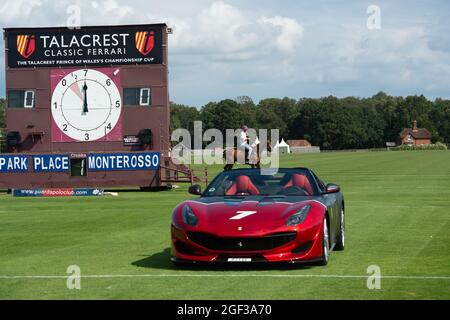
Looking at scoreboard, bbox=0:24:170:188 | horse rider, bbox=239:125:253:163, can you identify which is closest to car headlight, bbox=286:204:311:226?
horse rider, bbox=239:125:253:163

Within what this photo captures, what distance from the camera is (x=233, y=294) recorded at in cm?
878

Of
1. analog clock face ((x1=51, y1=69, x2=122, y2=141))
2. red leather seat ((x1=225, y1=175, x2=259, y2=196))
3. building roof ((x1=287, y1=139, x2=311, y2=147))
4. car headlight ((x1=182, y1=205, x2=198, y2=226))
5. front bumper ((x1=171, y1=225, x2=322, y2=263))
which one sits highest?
analog clock face ((x1=51, y1=69, x2=122, y2=141))

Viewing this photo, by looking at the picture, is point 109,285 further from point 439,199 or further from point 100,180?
point 100,180

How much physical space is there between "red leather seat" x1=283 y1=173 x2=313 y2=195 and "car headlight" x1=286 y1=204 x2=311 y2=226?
1.22 meters

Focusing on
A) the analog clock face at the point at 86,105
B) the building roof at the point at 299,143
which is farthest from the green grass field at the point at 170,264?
the building roof at the point at 299,143

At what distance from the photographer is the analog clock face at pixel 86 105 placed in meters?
32.0

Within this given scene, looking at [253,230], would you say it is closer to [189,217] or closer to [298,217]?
[298,217]

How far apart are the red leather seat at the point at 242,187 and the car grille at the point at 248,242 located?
68.1 inches

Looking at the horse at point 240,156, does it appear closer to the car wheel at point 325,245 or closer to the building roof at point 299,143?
the car wheel at point 325,245

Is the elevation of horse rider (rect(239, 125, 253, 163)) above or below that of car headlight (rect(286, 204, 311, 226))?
above

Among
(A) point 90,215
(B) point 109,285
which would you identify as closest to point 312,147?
(A) point 90,215

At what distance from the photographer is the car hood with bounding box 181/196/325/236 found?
1062cm

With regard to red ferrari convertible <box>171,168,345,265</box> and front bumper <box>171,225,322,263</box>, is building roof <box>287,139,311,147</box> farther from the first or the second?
front bumper <box>171,225,322,263</box>
